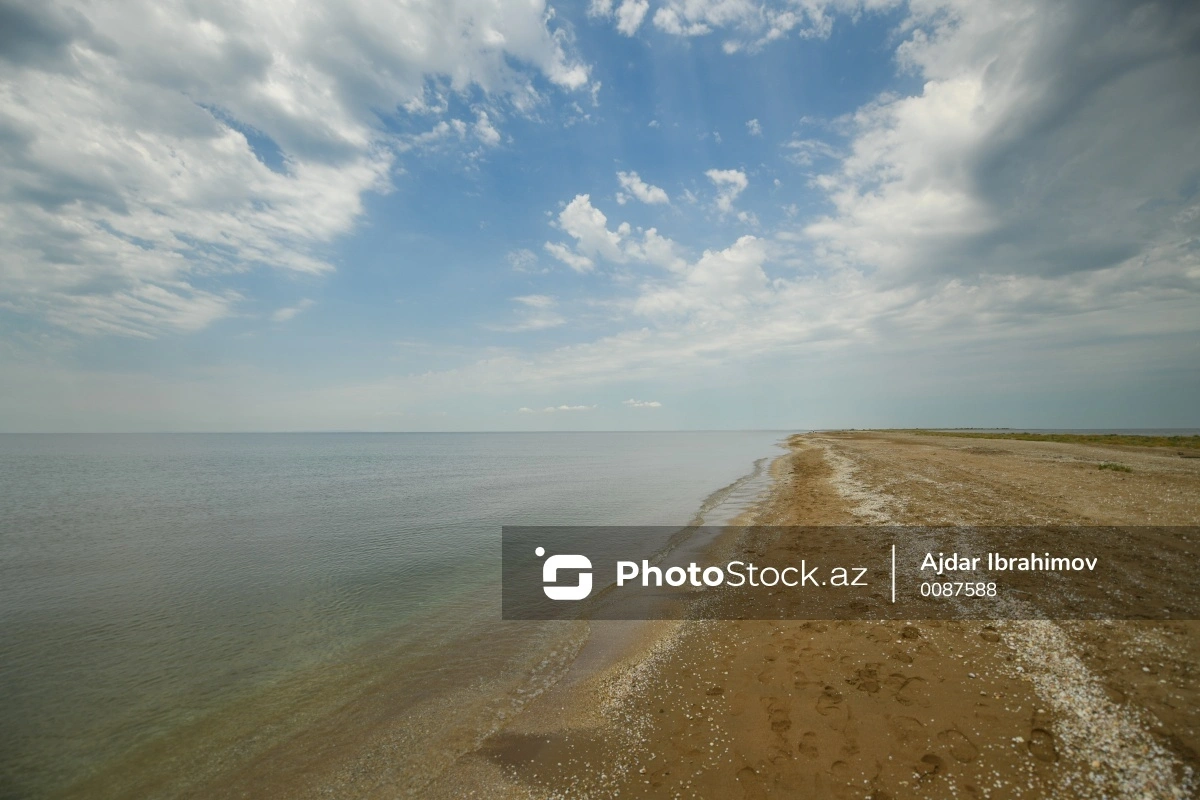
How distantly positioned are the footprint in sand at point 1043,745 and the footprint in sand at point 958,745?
2.16 feet

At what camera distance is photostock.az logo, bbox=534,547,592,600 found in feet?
51.6

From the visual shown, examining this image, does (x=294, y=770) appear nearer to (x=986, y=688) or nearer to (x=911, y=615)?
(x=986, y=688)

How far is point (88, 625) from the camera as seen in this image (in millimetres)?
14234

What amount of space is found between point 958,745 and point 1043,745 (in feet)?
3.23

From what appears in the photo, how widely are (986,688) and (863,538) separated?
10506 millimetres

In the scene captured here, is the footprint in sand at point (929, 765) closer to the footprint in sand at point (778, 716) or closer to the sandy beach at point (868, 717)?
the sandy beach at point (868, 717)

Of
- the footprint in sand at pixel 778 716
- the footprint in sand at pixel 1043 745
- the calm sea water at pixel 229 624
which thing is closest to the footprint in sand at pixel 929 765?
the footprint in sand at pixel 1043 745

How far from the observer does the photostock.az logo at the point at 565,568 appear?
15727 mm

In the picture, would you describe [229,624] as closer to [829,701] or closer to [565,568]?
[565,568]

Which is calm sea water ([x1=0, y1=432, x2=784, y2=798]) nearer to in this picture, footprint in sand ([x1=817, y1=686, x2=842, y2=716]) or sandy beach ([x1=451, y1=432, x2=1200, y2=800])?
sandy beach ([x1=451, y1=432, x2=1200, y2=800])

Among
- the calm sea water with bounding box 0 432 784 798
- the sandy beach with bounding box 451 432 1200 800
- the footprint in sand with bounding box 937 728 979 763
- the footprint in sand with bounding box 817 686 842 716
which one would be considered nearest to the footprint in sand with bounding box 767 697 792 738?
the sandy beach with bounding box 451 432 1200 800

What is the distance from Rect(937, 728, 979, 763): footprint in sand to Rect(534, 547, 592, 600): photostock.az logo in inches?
417

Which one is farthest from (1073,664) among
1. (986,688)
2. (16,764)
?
(16,764)

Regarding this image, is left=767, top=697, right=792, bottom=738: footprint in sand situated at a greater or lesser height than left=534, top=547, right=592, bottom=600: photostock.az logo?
greater
